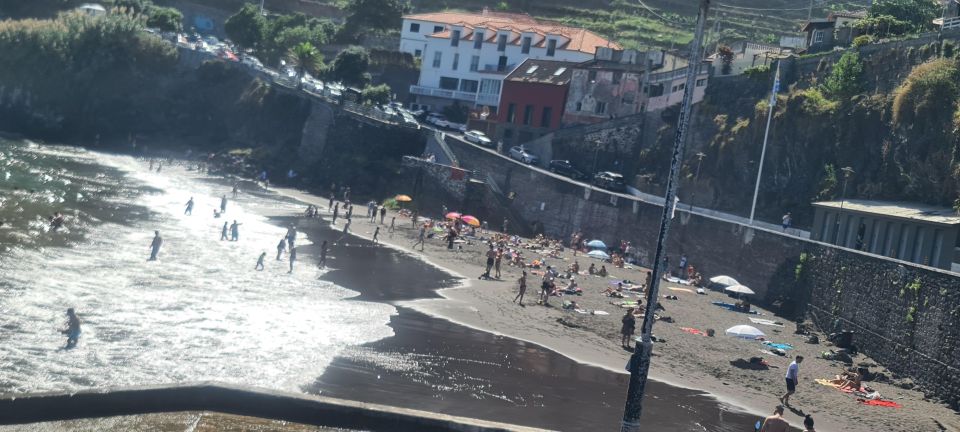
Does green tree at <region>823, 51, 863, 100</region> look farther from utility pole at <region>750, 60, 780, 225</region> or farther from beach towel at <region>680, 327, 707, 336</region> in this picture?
beach towel at <region>680, 327, 707, 336</region>

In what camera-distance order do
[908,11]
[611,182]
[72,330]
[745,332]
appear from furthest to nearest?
[908,11] → [611,182] → [745,332] → [72,330]

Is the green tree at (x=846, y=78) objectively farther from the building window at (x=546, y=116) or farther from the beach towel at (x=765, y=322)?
the building window at (x=546, y=116)

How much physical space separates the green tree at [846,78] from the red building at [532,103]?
2100 cm

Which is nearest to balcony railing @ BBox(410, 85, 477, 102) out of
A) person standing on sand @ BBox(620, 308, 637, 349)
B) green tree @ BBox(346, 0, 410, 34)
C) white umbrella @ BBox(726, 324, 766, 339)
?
green tree @ BBox(346, 0, 410, 34)

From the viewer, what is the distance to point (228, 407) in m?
18.4

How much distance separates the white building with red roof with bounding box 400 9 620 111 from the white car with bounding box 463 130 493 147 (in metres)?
8.58

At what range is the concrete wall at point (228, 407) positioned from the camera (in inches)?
699

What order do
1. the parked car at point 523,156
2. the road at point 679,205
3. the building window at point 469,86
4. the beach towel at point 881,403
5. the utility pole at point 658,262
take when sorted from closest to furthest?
the utility pole at point 658,262 → the beach towel at point 881,403 → the road at point 679,205 → the parked car at point 523,156 → the building window at point 469,86

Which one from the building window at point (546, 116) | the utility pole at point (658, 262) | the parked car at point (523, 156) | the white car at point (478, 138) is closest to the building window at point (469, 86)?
the building window at point (546, 116)

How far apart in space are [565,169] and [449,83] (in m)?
23.1

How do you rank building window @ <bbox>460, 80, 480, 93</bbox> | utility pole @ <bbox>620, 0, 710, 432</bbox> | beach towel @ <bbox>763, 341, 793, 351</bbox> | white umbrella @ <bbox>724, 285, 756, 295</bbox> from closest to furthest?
utility pole @ <bbox>620, 0, 710, 432</bbox>, beach towel @ <bbox>763, 341, 793, 351</bbox>, white umbrella @ <bbox>724, 285, 756, 295</bbox>, building window @ <bbox>460, 80, 480, 93</bbox>

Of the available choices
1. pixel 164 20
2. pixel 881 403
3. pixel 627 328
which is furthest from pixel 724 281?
pixel 164 20

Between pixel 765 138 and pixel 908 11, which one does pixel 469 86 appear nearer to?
pixel 908 11

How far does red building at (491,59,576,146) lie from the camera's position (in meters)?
67.8
